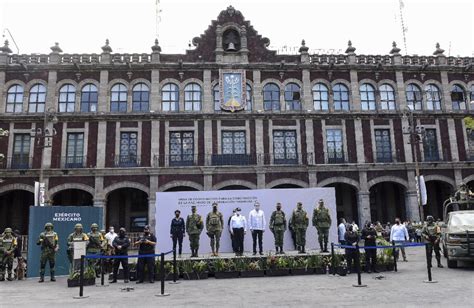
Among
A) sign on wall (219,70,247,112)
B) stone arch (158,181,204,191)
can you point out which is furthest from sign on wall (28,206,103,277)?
sign on wall (219,70,247,112)

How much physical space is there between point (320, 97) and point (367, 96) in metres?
3.58

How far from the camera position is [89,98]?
27109 mm

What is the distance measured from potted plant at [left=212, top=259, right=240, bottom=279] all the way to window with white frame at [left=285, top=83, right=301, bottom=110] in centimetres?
1742

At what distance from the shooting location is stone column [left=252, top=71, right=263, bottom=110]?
27328 mm

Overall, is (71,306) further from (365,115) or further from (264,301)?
(365,115)

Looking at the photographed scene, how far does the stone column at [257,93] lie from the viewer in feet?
89.7

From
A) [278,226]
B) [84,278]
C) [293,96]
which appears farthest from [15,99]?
[278,226]

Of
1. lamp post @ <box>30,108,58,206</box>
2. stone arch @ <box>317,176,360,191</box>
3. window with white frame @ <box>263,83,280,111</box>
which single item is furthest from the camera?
window with white frame @ <box>263,83,280,111</box>

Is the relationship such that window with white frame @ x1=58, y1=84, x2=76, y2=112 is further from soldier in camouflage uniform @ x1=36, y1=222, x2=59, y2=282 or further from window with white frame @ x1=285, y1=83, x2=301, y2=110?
soldier in camouflage uniform @ x1=36, y1=222, x2=59, y2=282

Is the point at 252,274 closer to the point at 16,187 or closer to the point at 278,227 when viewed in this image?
the point at 278,227

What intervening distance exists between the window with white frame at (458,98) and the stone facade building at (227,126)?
87mm

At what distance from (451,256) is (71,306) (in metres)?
11.2

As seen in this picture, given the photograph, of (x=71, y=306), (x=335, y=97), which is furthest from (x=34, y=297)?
(x=335, y=97)

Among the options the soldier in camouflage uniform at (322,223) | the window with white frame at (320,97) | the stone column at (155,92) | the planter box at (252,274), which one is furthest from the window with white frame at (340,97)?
the planter box at (252,274)
